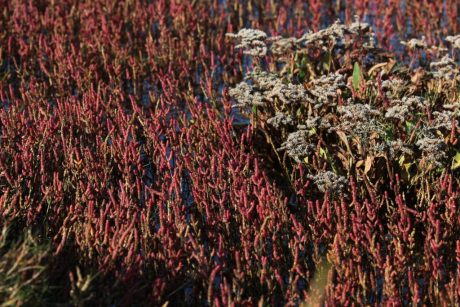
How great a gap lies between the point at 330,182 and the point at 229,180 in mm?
514

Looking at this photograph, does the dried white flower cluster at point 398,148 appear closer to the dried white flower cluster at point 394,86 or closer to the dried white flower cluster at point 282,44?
the dried white flower cluster at point 394,86

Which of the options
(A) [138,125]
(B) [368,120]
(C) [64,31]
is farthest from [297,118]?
(C) [64,31]

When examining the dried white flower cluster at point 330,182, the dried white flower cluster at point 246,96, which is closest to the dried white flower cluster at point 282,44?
the dried white flower cluster at point 246,96

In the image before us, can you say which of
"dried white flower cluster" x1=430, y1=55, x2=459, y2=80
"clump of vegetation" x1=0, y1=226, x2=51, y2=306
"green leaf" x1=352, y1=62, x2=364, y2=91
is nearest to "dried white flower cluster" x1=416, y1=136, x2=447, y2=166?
"dried white flower cluster" x1=430, y1=55, x2=459, y2=80

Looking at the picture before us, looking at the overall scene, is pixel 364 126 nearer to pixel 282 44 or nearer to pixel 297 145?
pixel 297 145

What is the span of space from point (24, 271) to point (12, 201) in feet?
1.92

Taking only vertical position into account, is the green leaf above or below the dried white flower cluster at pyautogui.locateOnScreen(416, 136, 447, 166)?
above

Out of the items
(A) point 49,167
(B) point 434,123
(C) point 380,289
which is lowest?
(C) point 380,289

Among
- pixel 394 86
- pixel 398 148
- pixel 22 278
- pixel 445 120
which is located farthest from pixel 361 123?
pixel 22 278

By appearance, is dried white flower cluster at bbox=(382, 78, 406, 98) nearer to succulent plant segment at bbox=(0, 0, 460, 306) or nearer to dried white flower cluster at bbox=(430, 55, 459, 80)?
succulent plant segment at bbox=(0, 0, 460, 306)

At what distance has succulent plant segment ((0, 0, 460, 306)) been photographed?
291 cm

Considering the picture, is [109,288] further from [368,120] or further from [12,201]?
[368,120]

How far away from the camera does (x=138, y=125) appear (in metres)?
4.49

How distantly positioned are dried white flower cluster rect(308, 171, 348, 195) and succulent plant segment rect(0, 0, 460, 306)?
0.05 ft
